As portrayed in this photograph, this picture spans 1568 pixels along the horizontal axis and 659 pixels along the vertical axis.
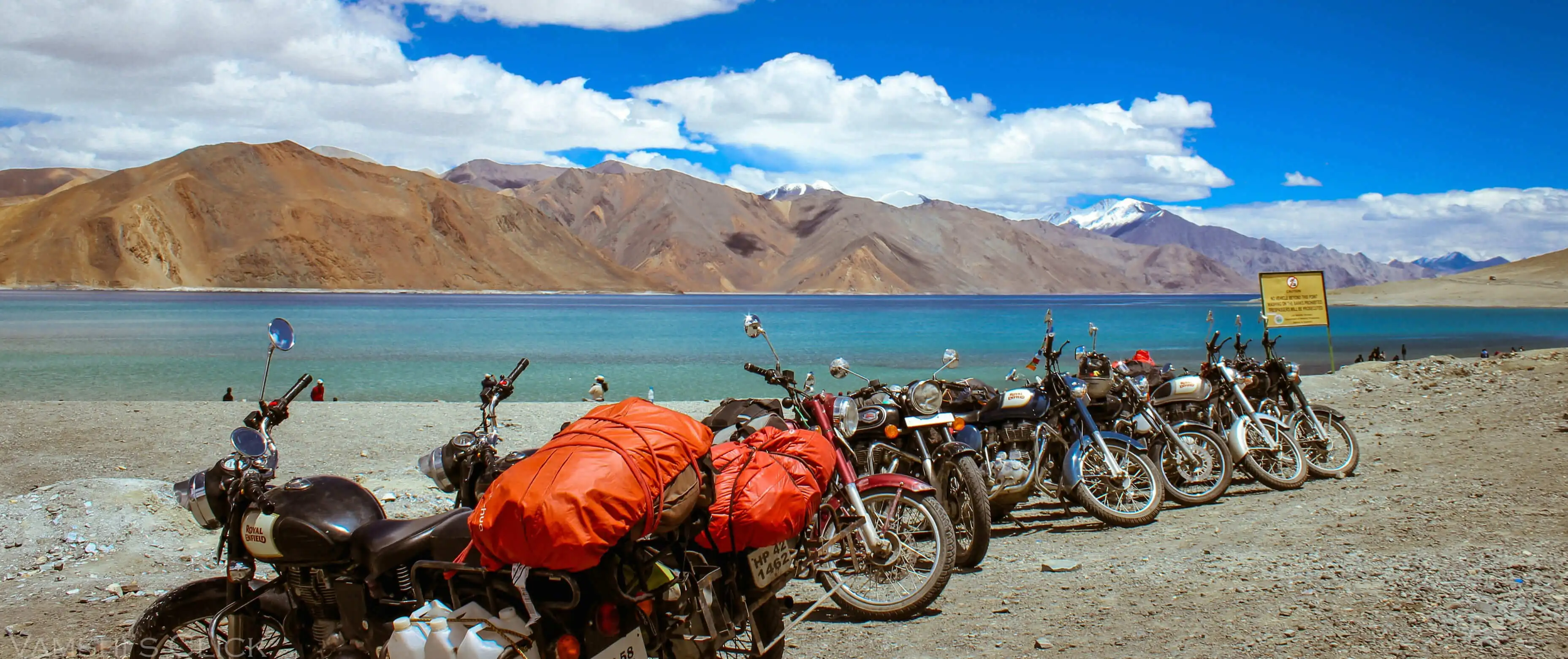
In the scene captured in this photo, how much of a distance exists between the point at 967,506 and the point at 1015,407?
64.8 inches

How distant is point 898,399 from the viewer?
6.47m

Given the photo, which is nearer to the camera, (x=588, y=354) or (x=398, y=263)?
(x=588, y=354)

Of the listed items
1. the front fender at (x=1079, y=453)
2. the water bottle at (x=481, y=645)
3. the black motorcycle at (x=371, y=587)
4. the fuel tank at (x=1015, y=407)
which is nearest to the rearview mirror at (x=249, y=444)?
the black motorcycle at (x=371, y=587)

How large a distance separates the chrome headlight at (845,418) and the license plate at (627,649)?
6.46 feet

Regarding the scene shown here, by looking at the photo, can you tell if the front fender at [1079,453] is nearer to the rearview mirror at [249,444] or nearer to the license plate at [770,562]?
the license plate at [770,562]

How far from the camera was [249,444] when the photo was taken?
12.7 feet

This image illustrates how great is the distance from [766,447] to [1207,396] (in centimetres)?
600

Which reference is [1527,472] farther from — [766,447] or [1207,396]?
[766,447]

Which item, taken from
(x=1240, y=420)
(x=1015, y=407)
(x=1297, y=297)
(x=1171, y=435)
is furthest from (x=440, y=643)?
(x=1297, y=297)

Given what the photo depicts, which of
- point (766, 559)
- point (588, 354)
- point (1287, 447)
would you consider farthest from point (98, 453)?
point (588, 354)

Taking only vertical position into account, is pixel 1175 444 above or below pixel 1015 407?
below

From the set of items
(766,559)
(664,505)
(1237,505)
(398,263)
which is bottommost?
(1237,505)

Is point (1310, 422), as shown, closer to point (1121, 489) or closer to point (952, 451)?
point (1121, 489)

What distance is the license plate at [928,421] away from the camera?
249 inches
